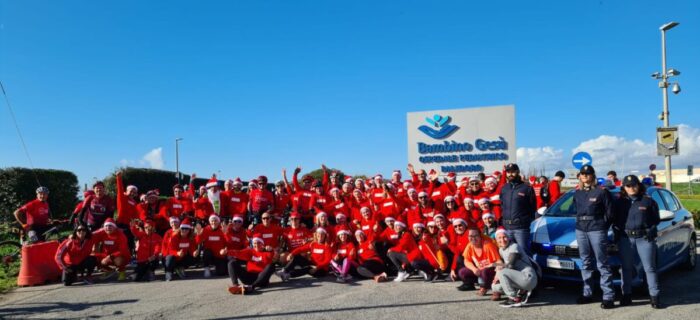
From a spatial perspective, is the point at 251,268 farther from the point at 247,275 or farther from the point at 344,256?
the point at 344,256

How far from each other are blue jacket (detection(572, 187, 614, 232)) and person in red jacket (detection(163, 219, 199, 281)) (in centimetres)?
677

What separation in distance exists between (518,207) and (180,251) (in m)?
6.12

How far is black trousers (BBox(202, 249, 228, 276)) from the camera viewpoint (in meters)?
8.48

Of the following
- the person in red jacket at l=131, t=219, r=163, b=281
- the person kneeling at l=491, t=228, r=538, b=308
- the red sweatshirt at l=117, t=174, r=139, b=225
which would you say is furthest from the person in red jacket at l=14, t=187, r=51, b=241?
the person kneeling at l=491, t=228, r=538, b=308

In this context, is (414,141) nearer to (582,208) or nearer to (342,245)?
(342,245)

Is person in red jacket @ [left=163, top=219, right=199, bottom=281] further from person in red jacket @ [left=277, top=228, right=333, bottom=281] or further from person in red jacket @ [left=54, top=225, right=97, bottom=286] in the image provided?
person in red jacket @ [left=277, top=228, right=333, bottom=281]

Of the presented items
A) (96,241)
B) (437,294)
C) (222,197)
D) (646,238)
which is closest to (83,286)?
(96,241)

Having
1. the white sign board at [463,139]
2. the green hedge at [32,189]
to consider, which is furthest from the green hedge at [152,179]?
the white sign board at [463,139]

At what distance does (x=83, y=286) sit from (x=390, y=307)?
5619mm

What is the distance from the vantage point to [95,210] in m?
9.22

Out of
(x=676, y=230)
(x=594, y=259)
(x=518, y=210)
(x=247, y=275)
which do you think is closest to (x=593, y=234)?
(x=594, y=259)

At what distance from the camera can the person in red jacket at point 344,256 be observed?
25.5 ft

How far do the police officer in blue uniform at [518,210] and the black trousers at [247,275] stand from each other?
377 centimetres

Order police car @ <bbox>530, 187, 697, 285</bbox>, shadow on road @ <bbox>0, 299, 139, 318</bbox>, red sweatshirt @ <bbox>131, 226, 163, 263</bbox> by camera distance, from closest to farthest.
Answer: police car @ <bbox>530, 187, 697, 285</bbox> → shadow on road @ <bbox>0, 299, 139, 318</bbox> → red sweatshirt @ <bbox>131, 226, 163, 263</bbox>
